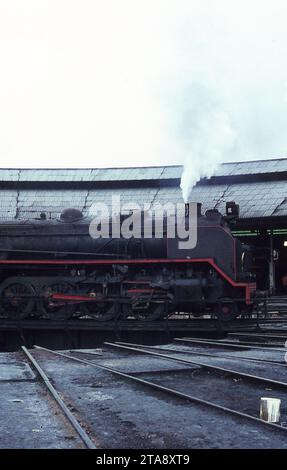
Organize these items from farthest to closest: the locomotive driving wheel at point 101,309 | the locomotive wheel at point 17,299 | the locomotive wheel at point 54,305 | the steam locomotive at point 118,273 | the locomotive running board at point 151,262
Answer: the locomotive wheel at point 17,299 → the locomotive wheel at point 54,305 → the locomotive driving wheel at point 101,309 → the steam locomotive at point 118,273 → the locomotive running board at point 151,262

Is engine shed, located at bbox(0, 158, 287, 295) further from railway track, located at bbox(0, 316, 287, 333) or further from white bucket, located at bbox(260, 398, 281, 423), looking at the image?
white bucket, located at bbox(260, 398, 281, 423)

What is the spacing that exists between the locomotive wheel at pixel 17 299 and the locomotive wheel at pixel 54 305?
0.29 meters

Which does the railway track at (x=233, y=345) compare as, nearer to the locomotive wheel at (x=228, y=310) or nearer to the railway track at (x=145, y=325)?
the railway track at (x=145, y=325)

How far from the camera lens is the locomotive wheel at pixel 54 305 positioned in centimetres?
1272

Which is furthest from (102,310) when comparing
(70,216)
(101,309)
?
(70,216)

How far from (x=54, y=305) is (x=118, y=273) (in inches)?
71.0

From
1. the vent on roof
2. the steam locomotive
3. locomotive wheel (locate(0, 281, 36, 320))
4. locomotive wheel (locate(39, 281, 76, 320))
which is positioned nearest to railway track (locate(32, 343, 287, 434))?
the steam locomotive

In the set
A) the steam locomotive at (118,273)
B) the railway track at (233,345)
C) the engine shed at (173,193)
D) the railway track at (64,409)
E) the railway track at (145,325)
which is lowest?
the railway track at (64,409)

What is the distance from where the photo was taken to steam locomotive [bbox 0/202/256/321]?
12.2 m

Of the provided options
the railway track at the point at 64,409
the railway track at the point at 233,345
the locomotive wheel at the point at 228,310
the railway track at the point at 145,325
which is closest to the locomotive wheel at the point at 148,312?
the railway track at the point at 145,325

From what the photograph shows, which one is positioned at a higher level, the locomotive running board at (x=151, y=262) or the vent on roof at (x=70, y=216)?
the vent on roof at (x=70, y=216)
